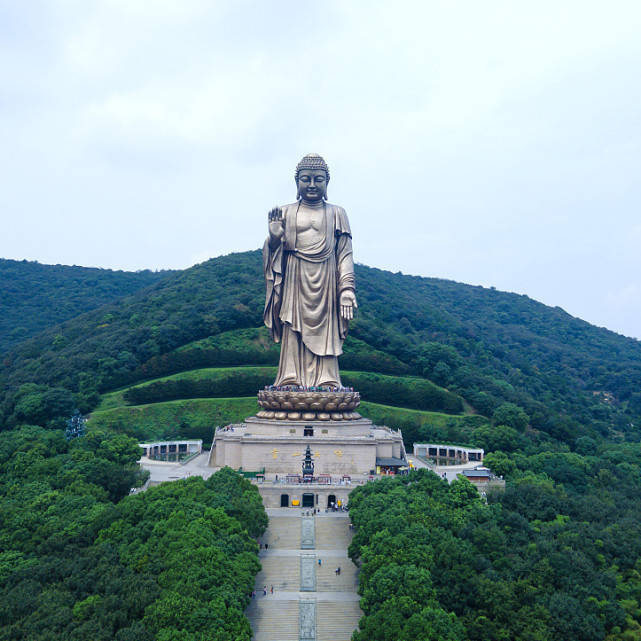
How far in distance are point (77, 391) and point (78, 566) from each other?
24123 mm

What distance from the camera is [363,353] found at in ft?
143

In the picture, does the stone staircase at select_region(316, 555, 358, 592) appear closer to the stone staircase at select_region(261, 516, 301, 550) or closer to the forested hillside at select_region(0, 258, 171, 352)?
the stone staircase at select_region(261, 516, 301, 550)

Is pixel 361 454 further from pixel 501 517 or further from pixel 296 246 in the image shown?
pixel 296 246

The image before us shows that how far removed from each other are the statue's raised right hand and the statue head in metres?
1.29

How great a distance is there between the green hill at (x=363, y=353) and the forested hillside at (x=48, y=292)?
8870 mm

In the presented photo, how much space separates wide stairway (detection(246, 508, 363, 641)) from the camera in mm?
14930

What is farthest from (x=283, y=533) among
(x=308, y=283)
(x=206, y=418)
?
(x=206, y=418)

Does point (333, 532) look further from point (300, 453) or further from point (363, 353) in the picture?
point (363, 353)

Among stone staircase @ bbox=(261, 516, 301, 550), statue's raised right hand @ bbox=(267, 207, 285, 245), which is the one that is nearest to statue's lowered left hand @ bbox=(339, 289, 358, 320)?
statue's raised right hand @ bbox=(267, 207, 285, 245)

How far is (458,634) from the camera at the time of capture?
12953 mm

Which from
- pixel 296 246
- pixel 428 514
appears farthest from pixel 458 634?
pixel 296 246

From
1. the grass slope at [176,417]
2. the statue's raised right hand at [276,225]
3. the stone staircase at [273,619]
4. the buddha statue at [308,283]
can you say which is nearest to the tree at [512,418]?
the buddha statue at [308,283]

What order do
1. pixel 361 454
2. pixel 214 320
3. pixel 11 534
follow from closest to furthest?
pixel 11 534 → pixel 361 454 → pixel 214 320

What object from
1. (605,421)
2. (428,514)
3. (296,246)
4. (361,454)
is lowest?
(428,514)
